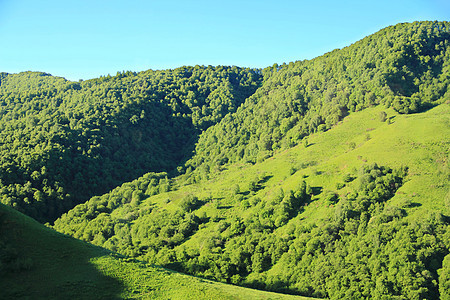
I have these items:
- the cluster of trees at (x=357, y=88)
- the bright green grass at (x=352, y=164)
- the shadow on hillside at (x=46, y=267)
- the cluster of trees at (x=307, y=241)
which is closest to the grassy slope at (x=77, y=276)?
the shadow on hillside at (x=46, y=267)

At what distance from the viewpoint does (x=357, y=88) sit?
15112cm

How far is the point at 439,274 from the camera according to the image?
196ft

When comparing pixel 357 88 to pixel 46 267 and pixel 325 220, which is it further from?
pixel 46 267

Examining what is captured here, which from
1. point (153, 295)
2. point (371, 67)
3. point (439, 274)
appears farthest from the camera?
point (371, 67)

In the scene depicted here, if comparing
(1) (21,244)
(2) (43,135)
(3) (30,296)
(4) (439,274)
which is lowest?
(4) (439,274)

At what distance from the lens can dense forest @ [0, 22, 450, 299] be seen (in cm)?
6906

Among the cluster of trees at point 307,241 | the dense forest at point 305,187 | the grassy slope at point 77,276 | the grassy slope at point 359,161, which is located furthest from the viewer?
the grassy slope at point 359,161

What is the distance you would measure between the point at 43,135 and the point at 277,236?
138 metres

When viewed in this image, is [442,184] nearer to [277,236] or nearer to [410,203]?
[410,203]

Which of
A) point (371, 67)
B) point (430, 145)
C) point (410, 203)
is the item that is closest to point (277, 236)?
point (410, 203)

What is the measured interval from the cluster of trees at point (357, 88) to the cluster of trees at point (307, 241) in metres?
49.6

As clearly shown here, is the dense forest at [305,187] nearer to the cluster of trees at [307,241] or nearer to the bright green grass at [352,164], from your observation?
the cluster of trees at [307,241]

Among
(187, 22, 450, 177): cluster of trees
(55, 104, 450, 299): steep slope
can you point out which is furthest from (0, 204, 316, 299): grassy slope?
(187, 22, 450, 177): cluster of trees

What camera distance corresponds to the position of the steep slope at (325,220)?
65125 mm
